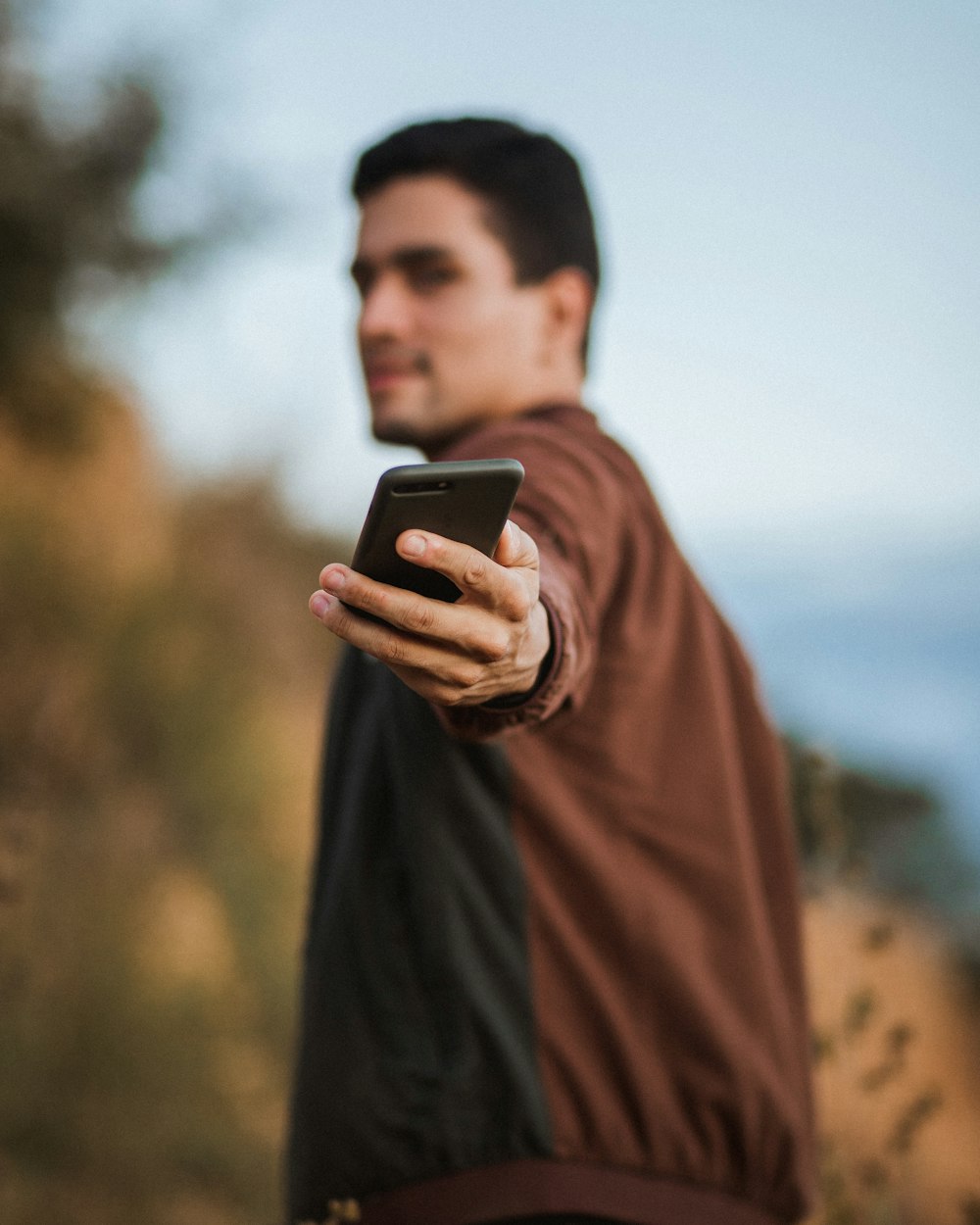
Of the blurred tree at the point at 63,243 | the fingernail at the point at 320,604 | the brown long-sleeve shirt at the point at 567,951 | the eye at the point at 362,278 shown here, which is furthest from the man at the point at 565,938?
the blurred tree at the point at 63,243

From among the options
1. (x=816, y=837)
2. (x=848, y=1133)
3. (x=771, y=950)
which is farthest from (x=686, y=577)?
(x=816, y=837)

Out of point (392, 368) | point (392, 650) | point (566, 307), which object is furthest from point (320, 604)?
point (566, 307)

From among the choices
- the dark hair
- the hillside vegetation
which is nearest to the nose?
the dark hair

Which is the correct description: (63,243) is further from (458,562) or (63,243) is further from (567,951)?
(458,562)

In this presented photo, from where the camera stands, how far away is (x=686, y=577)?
1.37 m

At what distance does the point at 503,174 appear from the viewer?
1594 millimetres

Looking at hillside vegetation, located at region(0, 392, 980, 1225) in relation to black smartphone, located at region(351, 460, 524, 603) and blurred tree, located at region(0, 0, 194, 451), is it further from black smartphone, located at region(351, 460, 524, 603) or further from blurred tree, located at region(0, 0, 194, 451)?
black smartphone, located at region(351, 460, 524, 603)

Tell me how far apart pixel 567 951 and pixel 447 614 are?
0.63m

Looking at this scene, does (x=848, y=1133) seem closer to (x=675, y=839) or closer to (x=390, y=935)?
(x=675, y=839)

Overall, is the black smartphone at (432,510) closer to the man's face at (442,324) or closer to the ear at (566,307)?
the man's face at (442,324)

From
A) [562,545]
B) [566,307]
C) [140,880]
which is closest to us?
[562,545]

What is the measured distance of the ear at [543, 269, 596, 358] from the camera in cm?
163

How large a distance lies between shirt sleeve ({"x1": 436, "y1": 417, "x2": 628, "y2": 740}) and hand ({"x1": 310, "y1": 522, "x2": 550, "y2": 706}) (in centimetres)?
9

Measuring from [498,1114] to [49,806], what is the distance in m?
2.75
